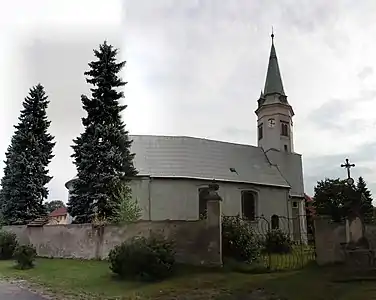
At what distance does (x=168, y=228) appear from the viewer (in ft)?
49.2

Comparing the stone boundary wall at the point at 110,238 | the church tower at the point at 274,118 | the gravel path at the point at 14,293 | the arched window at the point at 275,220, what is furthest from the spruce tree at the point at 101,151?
the church tower at the point at 274,118

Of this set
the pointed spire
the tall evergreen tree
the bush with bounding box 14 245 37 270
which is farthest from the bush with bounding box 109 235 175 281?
the pointed spire

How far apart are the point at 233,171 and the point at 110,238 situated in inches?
696

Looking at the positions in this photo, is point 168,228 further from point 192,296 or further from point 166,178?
point 166,178

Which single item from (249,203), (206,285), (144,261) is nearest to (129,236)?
(144,261)

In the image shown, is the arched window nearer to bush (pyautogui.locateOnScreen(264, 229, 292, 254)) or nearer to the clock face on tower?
the clock face on tower

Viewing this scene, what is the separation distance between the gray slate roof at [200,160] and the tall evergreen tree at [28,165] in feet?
21.9

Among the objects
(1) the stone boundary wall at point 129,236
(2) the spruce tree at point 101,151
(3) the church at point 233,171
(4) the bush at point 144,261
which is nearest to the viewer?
(4) the bush at point 144,261

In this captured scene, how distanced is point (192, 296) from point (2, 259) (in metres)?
15.9

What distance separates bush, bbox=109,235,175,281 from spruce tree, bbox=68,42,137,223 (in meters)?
9.87

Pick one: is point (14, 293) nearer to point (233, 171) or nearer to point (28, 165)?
point (28, 165)

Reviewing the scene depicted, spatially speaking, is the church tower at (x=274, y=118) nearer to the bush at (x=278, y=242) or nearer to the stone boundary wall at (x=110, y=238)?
the bush at (x=278, y=242)

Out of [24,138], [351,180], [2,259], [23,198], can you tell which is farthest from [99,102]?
[351,180]

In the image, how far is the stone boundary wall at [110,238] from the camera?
45.9 feet
